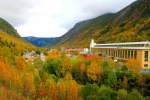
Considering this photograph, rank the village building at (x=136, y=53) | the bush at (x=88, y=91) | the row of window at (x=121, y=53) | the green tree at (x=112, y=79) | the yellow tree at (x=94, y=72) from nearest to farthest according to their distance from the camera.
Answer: the bush at (x=88, y=91)
the green tree at (x=112, y=79)
the yellow tree at (x=94, y=72)
the village building at (x=136, y=53)
the row of window at (x=121, y=53)

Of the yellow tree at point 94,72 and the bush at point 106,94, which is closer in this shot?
the bush at point 106,94

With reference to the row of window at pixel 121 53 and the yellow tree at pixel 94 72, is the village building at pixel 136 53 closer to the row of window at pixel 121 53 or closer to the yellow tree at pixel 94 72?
the row of window at pixel 121 53

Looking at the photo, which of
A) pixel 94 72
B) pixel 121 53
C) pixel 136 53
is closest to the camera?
pixel 94 72

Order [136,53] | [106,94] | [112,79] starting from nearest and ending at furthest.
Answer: [106,94] → [112,79] → [136,53]

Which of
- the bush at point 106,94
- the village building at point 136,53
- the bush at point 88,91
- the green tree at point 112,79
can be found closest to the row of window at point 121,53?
the village building at point 136,53

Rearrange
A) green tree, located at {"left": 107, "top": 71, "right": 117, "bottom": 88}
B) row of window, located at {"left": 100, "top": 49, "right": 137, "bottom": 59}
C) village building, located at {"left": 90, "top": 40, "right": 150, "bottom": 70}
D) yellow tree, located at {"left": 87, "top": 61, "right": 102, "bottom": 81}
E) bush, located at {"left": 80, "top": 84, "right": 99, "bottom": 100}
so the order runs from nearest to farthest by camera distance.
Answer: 1. bush, located at {"left": 80, "top": 84, "right": 99, "bottom": 100}
2. green tree, located at {"left": 107, "top": 71, "right": 117, "bottom": 88}
3. yellow tree, located at {"left": 87, "top": 61, "right": 102, "bottom": 81}
4. village building, located at {"left": 90, "top": 40, "right": 150, "bottom": 70}
5. row of window, located at {"left": 100, "top": 49, "right": 137, "bottom": 59}

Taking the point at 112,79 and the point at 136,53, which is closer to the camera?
the point at 112,79

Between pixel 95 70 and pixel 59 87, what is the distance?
1036 centimetres

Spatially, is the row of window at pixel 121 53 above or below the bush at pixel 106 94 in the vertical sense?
above

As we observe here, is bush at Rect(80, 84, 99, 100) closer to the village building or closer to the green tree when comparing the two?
the green tree

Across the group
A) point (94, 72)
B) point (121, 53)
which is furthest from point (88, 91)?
point (121, 53)

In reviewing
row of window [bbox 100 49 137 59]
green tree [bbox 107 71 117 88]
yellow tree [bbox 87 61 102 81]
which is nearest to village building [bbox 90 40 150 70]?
row of window [bbox 100 49 137 59]

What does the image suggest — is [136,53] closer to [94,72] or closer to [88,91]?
[94,72]

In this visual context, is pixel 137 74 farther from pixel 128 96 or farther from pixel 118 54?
pixel 118 54
